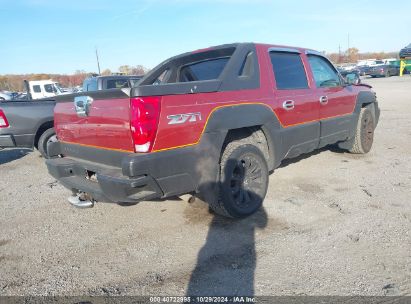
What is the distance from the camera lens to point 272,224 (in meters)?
3.64

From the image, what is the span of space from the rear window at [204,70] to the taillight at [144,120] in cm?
153

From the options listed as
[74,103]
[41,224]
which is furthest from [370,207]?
[41,224]

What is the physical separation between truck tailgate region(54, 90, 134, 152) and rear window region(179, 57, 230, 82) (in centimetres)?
157

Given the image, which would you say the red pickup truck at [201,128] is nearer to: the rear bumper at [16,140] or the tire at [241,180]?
the tire at [241,180]

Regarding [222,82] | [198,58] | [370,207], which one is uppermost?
[198,58]

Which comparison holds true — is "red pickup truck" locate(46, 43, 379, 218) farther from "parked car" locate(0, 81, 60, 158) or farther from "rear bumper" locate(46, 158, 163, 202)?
"parked car" locate(0, 81, 60, 158)

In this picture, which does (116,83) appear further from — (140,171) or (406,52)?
(406,52)

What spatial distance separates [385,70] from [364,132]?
1271 inches

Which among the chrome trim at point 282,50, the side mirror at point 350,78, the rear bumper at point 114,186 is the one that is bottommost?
the rear bumper at point 114,186

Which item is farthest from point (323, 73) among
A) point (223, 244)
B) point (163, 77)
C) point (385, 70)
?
point (385, 70)

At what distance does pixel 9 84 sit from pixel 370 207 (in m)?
65.2

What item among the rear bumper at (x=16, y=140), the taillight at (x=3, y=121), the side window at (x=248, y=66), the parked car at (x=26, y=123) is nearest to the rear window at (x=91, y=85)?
the parked car at (x=26, y=123)

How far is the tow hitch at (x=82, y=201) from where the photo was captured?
350 centimetres

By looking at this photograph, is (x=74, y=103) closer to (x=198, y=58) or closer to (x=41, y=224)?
(x=41, y=224)
